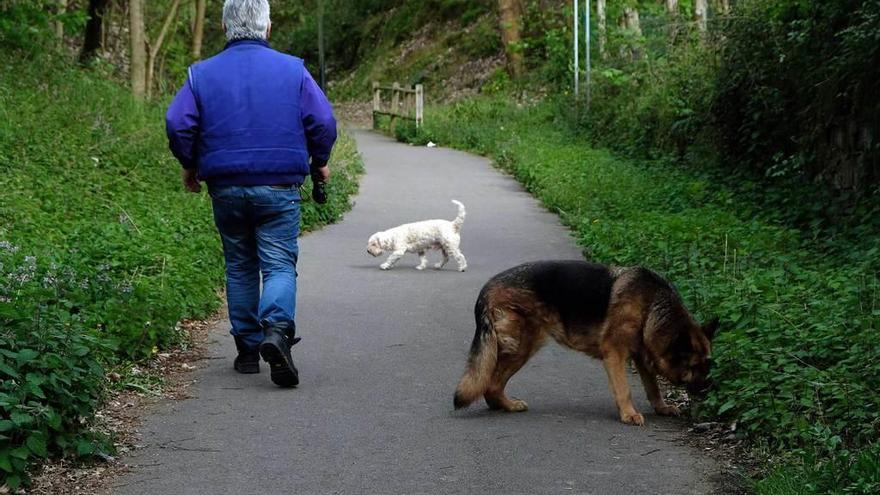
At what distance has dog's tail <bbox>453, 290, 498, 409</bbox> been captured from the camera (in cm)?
677

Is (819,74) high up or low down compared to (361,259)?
up

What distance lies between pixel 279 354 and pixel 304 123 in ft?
4.66

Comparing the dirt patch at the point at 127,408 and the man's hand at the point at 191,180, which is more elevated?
the man's hand at the point at 191,180

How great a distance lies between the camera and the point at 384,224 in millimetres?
17625

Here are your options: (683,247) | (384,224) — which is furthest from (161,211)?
(683,247)

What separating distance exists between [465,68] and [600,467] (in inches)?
1770

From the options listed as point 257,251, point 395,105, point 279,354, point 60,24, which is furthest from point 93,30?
point 279,354

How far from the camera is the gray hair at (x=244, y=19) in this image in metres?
7.62

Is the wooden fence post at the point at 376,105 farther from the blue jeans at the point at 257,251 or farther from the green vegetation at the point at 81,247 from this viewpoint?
the blue jeans at the point at 257,251

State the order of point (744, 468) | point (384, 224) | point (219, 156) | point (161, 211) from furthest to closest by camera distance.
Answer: point (384, 224) → point (161, 211) → point (219, 156) → point (744, 468)

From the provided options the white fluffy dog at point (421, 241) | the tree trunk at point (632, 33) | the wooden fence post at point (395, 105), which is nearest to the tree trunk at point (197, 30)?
the wooden fence post at point (395, 105)

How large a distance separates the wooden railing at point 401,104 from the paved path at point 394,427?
2539 cm

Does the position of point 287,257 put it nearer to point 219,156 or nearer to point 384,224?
point 219,156

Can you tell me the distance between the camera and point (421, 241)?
13.4m
